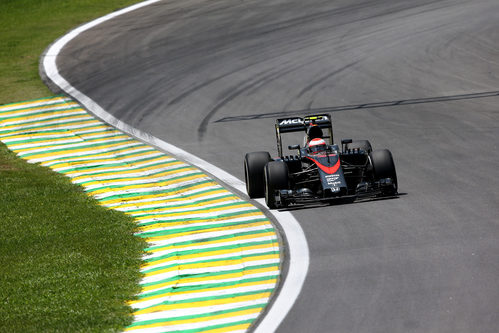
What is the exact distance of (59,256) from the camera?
13461mm

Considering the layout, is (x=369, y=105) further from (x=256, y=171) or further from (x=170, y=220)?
(x=170, y=220)

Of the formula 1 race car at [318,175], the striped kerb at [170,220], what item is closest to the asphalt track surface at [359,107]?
the formula 1 race car at [318,175]

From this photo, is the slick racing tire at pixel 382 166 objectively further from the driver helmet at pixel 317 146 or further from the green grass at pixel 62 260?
the green grass at pixel 62 260

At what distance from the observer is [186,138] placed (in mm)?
21984

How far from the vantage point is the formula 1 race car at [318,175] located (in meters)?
14.6

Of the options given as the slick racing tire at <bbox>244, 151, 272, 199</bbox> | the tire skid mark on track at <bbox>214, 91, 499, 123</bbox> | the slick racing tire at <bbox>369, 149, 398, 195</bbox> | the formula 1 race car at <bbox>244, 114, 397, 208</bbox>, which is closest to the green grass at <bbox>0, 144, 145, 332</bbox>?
the slick racing tire at <bbox>244, 151, 272, 199</bbox>

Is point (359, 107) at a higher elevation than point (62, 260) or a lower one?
lower

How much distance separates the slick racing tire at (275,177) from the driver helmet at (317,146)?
793mm

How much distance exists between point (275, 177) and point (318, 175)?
31.3 inches

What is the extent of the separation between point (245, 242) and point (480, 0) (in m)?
27.5

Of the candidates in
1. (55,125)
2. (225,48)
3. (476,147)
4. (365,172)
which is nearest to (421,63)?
(225,48)

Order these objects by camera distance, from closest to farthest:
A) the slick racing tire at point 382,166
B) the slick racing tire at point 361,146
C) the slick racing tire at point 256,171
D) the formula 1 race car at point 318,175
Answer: the formula 1 race car at point 318,175, the slick racing tire at point 382,166, the slick racing tire at point 256,171, the slick racing tire at point 361,146

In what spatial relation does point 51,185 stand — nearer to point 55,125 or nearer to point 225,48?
point 55,125

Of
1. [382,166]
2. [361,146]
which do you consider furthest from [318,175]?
[361,146]
